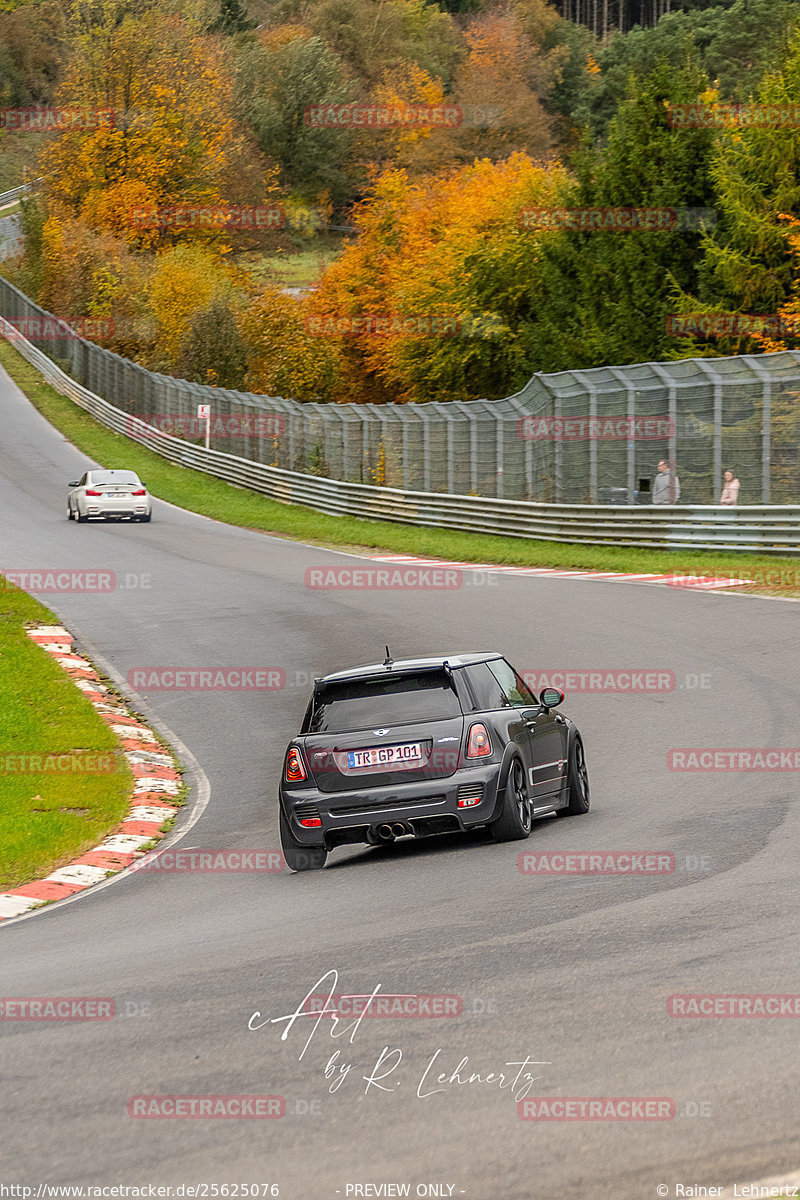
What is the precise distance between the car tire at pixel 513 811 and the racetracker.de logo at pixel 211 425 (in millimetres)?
37126

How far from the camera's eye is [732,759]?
11648mm

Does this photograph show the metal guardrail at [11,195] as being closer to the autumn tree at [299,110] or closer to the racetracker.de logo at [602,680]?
the autumn tree at [299,110]

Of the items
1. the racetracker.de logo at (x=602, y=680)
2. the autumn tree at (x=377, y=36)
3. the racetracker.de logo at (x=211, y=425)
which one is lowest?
the racetracker.de logo at (x=211, y=425)

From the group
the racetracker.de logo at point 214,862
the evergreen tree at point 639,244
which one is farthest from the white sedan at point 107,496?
the racetracker.de logo at point 214,862

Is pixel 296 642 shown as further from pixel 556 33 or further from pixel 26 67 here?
pixel 26 67

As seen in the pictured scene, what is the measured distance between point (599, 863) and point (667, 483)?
750 inches

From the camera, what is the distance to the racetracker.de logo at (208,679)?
676 inches

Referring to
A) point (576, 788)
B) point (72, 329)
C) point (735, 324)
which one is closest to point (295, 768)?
point (576, 788)

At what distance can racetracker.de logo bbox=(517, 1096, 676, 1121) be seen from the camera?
15.9 feet

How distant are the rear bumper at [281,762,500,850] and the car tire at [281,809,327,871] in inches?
8.0

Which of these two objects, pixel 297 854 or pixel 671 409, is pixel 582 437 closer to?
pixel 671 409

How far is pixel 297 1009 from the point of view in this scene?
6.14 m

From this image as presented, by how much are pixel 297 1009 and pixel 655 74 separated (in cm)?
4268
